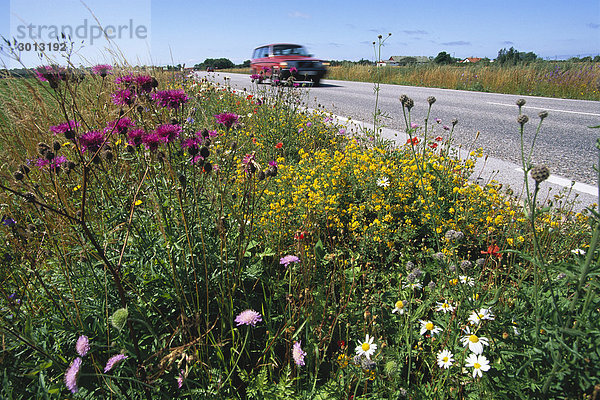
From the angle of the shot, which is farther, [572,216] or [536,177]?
[572,216]

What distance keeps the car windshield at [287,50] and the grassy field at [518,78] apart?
3.27m

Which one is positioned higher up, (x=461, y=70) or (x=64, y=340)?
(x=461, y=70)

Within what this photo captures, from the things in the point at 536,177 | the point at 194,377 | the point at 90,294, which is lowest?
the point at 194,377

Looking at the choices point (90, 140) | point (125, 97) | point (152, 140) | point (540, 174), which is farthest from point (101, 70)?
point (540, 174)

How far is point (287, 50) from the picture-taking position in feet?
42.2

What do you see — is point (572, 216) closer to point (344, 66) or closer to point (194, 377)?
point (194, 377)

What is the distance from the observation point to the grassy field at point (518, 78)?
993cm

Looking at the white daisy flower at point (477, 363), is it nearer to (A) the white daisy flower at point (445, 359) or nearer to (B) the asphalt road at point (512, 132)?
(A) the white daisy flower at point (445, 359)

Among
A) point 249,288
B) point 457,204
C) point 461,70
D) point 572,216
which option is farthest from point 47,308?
point 461,70

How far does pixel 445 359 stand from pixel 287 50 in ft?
43.9

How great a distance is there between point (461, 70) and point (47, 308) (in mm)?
15521

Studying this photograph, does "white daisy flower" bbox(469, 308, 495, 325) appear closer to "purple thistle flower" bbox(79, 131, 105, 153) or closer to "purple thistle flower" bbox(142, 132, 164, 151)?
"purple thistle flower" bbox(142, 132, 164, 151)

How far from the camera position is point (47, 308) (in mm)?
1581

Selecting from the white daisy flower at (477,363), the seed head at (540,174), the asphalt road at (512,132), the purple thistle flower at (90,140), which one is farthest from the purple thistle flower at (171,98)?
the asphalt road at (512,132)
